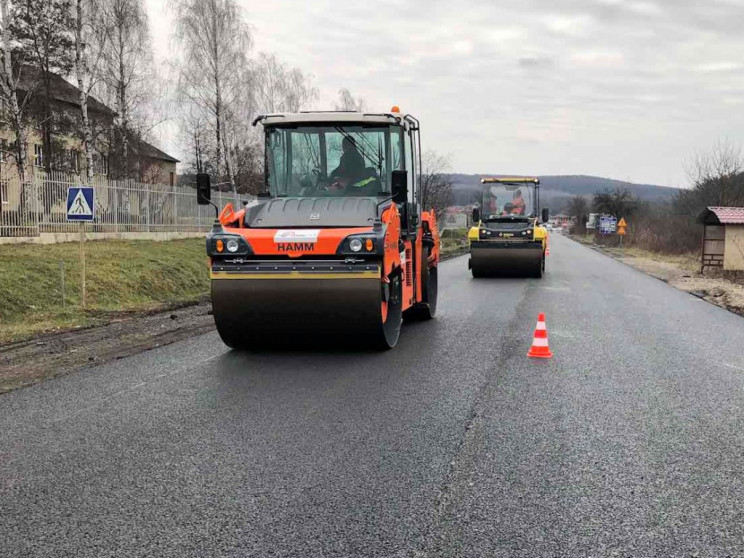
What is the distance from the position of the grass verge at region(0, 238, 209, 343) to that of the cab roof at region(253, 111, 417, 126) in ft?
14.1

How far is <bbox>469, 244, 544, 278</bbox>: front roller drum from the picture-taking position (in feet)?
63.6

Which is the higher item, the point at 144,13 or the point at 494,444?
the point at 144,13

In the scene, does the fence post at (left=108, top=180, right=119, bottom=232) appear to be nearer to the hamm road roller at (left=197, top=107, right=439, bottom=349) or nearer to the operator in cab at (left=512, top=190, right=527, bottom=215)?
the operator in cab at (left=512, top=190, right=527, bottom=215)

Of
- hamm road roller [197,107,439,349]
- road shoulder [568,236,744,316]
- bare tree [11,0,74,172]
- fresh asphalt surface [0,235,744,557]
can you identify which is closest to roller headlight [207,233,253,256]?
hamm road roller [197,107,439,349]

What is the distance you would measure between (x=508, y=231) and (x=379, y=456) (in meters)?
15.7

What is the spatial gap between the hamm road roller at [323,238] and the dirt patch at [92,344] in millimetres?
1488

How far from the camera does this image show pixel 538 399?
5.96 metres

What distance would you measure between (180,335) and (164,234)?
15.0 metres

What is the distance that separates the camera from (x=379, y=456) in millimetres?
4438

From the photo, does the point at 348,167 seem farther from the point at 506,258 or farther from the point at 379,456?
the point at 506,258

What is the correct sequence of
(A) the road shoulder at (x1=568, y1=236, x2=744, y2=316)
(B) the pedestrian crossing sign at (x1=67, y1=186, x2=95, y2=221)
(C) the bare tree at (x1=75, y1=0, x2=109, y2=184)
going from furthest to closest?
(C) the bare tree at (x1=75, y1=0, x2=109, y2=184) → (A) the road shoulder at (x1=568, y1=236, x2=744, y2=316) → (B) the pedestrian crossing sign at (x1=67, y1=186, x2=95, y2=221)

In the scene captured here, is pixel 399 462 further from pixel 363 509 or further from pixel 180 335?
pixel 180 335

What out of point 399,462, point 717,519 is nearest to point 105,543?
point 399,462

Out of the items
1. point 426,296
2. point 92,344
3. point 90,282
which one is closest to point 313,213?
point 426,296
